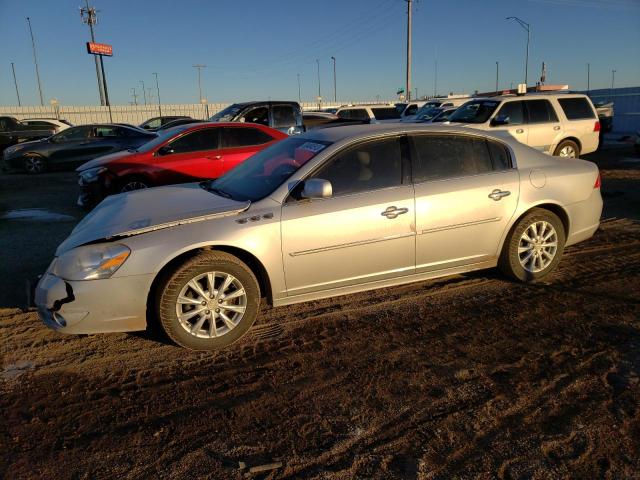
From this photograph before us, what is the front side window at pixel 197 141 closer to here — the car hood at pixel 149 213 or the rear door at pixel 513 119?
the car hood at pixel 149 213

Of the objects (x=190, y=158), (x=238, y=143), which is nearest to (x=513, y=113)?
(x=238, y=143)

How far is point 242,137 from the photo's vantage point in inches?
362

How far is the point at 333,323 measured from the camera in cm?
424

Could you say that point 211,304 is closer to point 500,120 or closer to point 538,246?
point 538,246

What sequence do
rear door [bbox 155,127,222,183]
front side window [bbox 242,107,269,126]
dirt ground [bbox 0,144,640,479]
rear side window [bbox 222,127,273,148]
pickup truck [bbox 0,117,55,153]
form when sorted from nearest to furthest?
dirt ground [bbox 0,144,640,479] < rear door [bbox 155,127,222,183] < rear side window [bbox 222,127,273,148] < front side window [bbox 242,107,269,126] < pickup truck [bbox 0,117,55,153]

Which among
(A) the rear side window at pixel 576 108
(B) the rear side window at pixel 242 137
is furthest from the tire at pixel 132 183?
(A) the rear side window at pixel 576 108

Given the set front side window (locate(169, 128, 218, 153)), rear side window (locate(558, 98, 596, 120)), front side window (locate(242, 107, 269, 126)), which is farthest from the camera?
front side window (locate(242, 107, 269, 126))

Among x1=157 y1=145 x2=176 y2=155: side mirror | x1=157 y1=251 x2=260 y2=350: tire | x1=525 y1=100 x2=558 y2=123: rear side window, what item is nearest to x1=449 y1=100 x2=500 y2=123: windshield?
x1=525 y1=100 x2=558 y2=123: rear side window

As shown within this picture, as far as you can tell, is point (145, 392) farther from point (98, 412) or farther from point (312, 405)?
point (312, 405)

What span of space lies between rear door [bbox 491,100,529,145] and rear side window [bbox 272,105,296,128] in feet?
17.0

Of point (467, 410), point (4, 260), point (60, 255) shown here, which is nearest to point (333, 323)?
point (467, 410)

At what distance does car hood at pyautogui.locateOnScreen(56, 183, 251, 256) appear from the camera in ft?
12.2

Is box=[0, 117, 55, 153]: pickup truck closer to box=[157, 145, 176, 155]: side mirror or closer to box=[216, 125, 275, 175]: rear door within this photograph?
box=[157, 145, 176, 155]: side mirror

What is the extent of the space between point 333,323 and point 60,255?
2176mm
